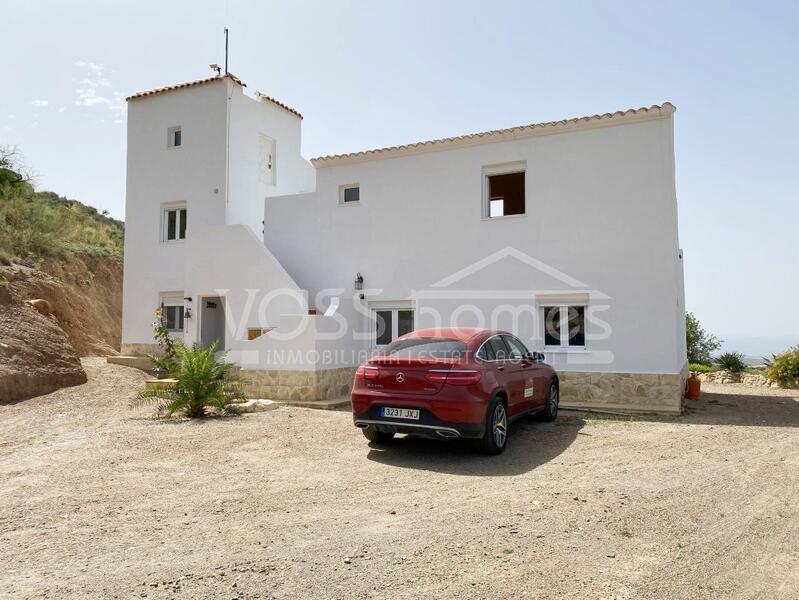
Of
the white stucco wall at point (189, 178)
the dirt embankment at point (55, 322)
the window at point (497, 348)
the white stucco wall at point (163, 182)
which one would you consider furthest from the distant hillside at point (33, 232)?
the window at point (497, 348)

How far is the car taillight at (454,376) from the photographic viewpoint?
6.83 m

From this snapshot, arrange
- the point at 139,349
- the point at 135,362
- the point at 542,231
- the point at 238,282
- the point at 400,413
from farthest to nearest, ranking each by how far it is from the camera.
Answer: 1. the point at 139,349
2. the point at 135,362
3. the point at 238,282
4. the point at 542,231
5. the point at 400,413

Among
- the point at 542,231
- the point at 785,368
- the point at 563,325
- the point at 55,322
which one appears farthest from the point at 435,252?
the point at 785,368

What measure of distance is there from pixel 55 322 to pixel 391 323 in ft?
31.0

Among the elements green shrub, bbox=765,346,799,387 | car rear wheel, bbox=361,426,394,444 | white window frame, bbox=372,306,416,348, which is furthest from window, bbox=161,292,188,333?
green shrub, bbox=765,346,799,387

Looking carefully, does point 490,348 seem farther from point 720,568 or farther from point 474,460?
point 720,568

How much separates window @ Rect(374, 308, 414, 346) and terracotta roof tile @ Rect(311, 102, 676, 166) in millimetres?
3802

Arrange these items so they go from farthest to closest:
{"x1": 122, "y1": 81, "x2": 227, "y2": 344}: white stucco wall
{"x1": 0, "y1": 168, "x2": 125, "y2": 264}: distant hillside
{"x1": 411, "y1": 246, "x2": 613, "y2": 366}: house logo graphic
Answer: {"x1": 0, "y1": 168, "x2": 125, "y2": 264}: distant hillside < {"x1": 122, "y1": 81, "x2": 227, "y2": 344}: white stucco wall < {"x1": 411, "y1": 246, "x2": 613, "y2": 366}: house logo graphic

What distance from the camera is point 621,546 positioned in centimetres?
404

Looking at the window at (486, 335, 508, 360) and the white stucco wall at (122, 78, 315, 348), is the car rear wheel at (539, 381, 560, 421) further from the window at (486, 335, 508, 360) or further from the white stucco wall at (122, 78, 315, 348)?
the white stucco wall at (122, 78, 315, 348)

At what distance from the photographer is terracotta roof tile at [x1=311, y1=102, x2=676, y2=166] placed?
437 inches

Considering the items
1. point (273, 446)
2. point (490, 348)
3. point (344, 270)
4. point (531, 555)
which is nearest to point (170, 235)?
point (344, 270)

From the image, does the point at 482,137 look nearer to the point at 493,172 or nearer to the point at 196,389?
the point at 493,172

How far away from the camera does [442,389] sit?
22.5 feet
